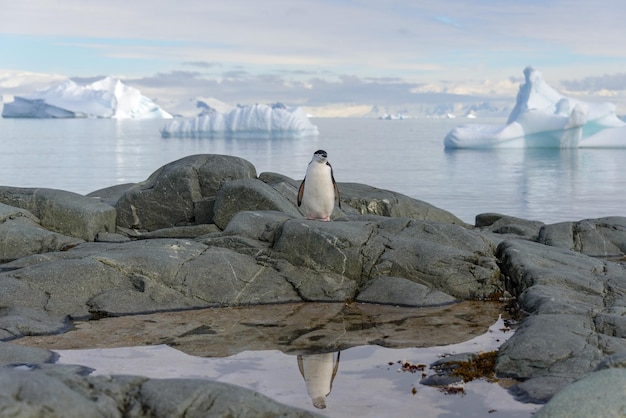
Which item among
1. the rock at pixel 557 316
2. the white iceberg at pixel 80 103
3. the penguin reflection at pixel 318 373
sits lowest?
the penguin reflection at pixel 318 373

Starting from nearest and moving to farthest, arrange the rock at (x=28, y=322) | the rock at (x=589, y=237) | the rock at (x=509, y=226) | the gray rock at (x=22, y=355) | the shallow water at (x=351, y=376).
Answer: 1. the shallow water at (x=351, y=376)
2. the gray rock at (x=22, y=355)
3. the rock at (x=28, y=322)
4. the rock at (x=589, y=237)
5. the rock at (x=509, y=226)

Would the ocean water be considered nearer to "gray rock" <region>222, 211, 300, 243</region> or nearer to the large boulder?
the large boulder

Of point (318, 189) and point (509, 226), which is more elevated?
point (318, 189)

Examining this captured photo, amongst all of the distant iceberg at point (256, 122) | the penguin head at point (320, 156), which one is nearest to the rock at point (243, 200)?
the penguin head at point (320, 156)

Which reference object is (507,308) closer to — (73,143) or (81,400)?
(81,400)

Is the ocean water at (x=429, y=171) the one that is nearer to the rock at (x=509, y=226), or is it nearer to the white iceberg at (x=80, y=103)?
the rock at (x=509, y=226)

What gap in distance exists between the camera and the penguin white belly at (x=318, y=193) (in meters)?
11.7

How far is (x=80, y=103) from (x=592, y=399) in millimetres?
119290

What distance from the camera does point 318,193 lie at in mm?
11758

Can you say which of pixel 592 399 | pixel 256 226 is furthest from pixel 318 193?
pixel 592 399

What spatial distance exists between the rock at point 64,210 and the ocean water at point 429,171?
39.5ft

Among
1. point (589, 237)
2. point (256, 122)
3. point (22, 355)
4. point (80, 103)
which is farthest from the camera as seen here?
point (80, 103)

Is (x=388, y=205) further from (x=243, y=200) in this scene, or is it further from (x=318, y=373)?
(x=318, y=373)

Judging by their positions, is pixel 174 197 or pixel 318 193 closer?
pixel 318 193
